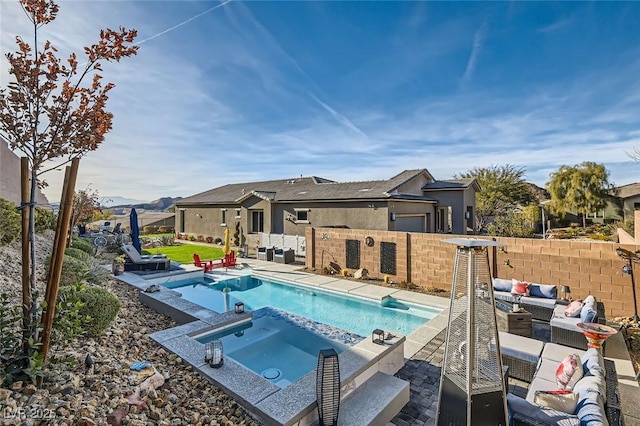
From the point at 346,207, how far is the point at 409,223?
436cm

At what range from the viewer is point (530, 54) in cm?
1248

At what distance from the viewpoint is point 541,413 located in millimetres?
3893

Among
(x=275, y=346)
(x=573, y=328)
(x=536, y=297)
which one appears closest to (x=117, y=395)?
(x=275, y=346)

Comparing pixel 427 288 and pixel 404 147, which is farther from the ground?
pixel 404 147

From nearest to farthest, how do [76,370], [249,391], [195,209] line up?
[76,370], [249,391], [195,209]

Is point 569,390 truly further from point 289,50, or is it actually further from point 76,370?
point 289,50

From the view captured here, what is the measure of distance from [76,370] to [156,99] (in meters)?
10.1

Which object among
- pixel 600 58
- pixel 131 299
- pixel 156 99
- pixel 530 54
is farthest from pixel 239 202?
pixel 600 58

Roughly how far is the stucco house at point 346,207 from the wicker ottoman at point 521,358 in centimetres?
1164

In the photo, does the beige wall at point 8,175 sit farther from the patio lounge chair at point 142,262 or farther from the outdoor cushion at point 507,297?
A: the outdoor cushion at point 507,297

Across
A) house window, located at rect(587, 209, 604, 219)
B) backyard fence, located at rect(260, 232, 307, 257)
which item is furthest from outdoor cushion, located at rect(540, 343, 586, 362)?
house window, located at rect(587, 209, 604, 219)

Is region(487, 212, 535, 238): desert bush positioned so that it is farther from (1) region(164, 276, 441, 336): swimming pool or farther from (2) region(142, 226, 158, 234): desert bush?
(2) region(142, 226, 158, 234): desert bush

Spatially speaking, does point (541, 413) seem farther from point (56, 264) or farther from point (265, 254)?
point (265, 254)

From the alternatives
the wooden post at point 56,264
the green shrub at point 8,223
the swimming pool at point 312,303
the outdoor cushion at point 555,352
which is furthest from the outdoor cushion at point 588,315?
the green shrub at point 8,223
